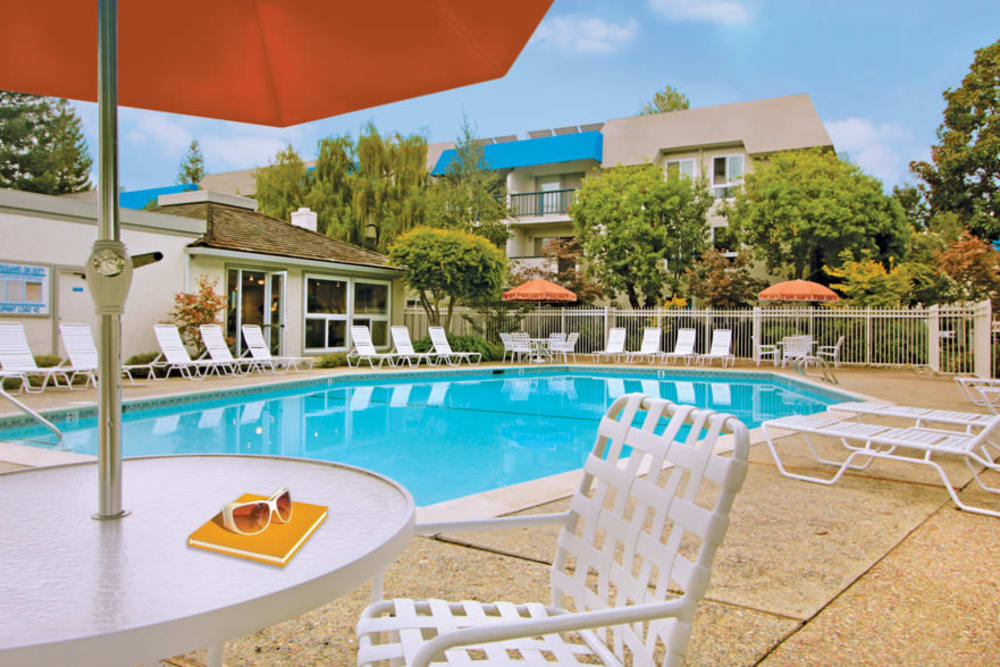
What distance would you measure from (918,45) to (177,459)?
77189 millimetres

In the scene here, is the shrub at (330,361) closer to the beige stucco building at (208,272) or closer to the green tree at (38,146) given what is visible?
the beige stucco building at (208,272)

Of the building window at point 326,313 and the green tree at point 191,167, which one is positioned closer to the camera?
the building window at point 326,313

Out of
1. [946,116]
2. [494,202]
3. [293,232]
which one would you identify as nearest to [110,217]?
[293,232]

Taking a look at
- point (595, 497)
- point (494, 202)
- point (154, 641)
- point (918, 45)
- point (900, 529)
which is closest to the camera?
point (154, 641)

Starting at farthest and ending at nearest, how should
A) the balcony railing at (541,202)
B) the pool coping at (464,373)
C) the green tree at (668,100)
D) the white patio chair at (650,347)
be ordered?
the green tree at (668,100) < the balcony railing at (541,202) < the white patio chair at (650,347) < the pool coping at (464,373)

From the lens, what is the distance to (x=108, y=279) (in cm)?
120

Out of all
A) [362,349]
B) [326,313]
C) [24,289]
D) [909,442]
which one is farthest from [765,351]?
[24,289]

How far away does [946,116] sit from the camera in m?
20.6

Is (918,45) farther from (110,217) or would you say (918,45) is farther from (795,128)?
(110,217)

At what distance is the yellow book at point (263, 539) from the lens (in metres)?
1.11

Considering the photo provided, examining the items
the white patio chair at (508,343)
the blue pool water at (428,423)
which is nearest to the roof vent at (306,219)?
the white patio chair at (508,343)

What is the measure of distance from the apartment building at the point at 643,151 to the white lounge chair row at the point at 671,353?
232 inches

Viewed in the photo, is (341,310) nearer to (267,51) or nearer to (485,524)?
Result: (267,51)

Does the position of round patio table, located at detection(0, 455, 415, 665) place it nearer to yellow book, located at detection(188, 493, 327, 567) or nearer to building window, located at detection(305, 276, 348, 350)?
yellow book, located at detection(188, 493, 327, 567)
